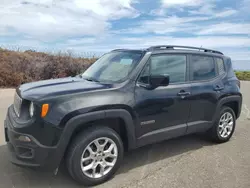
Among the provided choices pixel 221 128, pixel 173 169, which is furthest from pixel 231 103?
pixel 173 169

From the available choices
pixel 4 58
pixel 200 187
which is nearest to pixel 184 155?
pixel 200 187

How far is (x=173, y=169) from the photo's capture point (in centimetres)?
416

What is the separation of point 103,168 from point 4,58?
397 inches

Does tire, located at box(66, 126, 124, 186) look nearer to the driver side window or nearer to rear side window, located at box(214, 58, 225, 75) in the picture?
the driver side window

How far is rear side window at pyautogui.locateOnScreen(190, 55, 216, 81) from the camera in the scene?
4.85 metres

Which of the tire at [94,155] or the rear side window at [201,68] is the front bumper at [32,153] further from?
the rear side window at [201,68]

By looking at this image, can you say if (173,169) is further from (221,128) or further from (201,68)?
(201,68)

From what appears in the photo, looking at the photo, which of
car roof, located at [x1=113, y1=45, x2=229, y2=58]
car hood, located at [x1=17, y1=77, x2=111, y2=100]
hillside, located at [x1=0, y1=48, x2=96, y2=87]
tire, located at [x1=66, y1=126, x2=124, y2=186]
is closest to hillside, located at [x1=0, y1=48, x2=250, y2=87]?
hillside, located at [x1=0, y1=48, x2=96, y2=87]

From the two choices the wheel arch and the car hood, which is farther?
the wheel arch

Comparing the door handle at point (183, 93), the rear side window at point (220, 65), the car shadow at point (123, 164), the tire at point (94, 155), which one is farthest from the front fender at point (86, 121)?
the rear side window at point (220, 65)

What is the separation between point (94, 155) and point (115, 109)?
0.65 m

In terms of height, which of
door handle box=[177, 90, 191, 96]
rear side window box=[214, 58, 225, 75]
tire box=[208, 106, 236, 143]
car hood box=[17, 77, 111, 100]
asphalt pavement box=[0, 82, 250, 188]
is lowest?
asphalt pavement box=[0, 82, 250, 188]

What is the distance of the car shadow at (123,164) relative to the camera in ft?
12.1

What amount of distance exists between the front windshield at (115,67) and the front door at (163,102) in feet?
0.75
